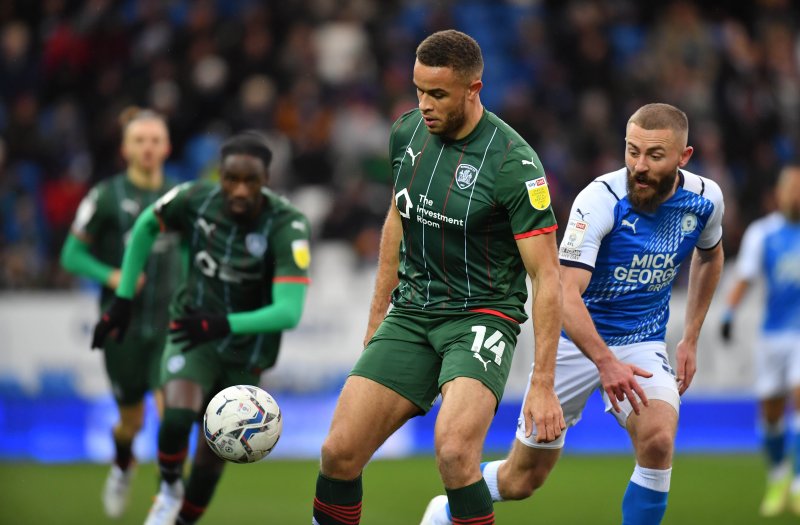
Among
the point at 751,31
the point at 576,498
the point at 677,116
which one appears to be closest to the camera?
the point at 677,116

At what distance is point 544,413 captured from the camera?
5.37 m

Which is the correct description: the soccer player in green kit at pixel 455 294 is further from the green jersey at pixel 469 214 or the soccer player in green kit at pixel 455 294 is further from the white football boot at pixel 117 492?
the white football boot at pixel 117 492

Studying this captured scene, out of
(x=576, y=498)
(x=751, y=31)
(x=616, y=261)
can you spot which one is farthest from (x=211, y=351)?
(x=751, y=31)

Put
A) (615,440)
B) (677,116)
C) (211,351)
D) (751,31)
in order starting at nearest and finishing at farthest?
(677,116) < (211,351) < (615,440) < (751,31)

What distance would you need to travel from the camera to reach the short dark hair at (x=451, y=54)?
18.1 feet

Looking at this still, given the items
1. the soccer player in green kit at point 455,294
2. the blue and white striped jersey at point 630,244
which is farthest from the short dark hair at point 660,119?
the soccer player in green kit at point 455,294

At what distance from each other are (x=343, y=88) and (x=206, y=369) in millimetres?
9531

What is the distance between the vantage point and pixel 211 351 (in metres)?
7.48

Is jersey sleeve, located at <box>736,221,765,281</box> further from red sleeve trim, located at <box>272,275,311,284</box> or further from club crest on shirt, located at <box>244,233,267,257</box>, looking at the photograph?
club crest on shirt, located at <box>244,233,267,257</box>

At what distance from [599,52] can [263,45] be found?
16.0ft

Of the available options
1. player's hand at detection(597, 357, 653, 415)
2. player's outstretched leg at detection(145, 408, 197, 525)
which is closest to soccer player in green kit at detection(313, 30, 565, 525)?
player's hand at detection(597, 357, 653, 415)

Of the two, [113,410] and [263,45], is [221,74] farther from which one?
[113,410]

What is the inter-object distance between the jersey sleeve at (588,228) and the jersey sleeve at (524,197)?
0.57 meters

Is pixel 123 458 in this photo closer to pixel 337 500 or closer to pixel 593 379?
pixel 337 500
